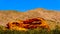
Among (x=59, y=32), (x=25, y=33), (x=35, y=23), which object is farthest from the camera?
(x=35, y=23)

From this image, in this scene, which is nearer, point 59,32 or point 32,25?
point 59,32

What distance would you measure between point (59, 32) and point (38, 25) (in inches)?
435

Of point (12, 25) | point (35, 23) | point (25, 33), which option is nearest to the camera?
point (25, 33)

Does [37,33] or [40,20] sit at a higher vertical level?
[40,20]

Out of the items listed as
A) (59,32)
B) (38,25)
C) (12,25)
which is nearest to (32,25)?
(38,25)

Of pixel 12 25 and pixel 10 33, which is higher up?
pixel 12 25

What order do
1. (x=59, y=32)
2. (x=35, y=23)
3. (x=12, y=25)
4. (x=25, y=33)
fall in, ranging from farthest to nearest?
(x=35, y=23)
(x=12, y=25)
(x=59, y=32)
(x=25, y=33)

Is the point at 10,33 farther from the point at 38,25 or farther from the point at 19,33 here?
the point at 38,25

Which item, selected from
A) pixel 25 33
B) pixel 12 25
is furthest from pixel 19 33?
pixel 12 25

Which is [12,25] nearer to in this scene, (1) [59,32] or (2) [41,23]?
(2) [41,23]

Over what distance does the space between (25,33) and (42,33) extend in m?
1.58

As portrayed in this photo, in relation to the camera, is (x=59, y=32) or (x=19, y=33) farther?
(x=59, y=32)

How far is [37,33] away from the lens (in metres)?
20.2

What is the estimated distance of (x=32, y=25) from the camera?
32625 mm
